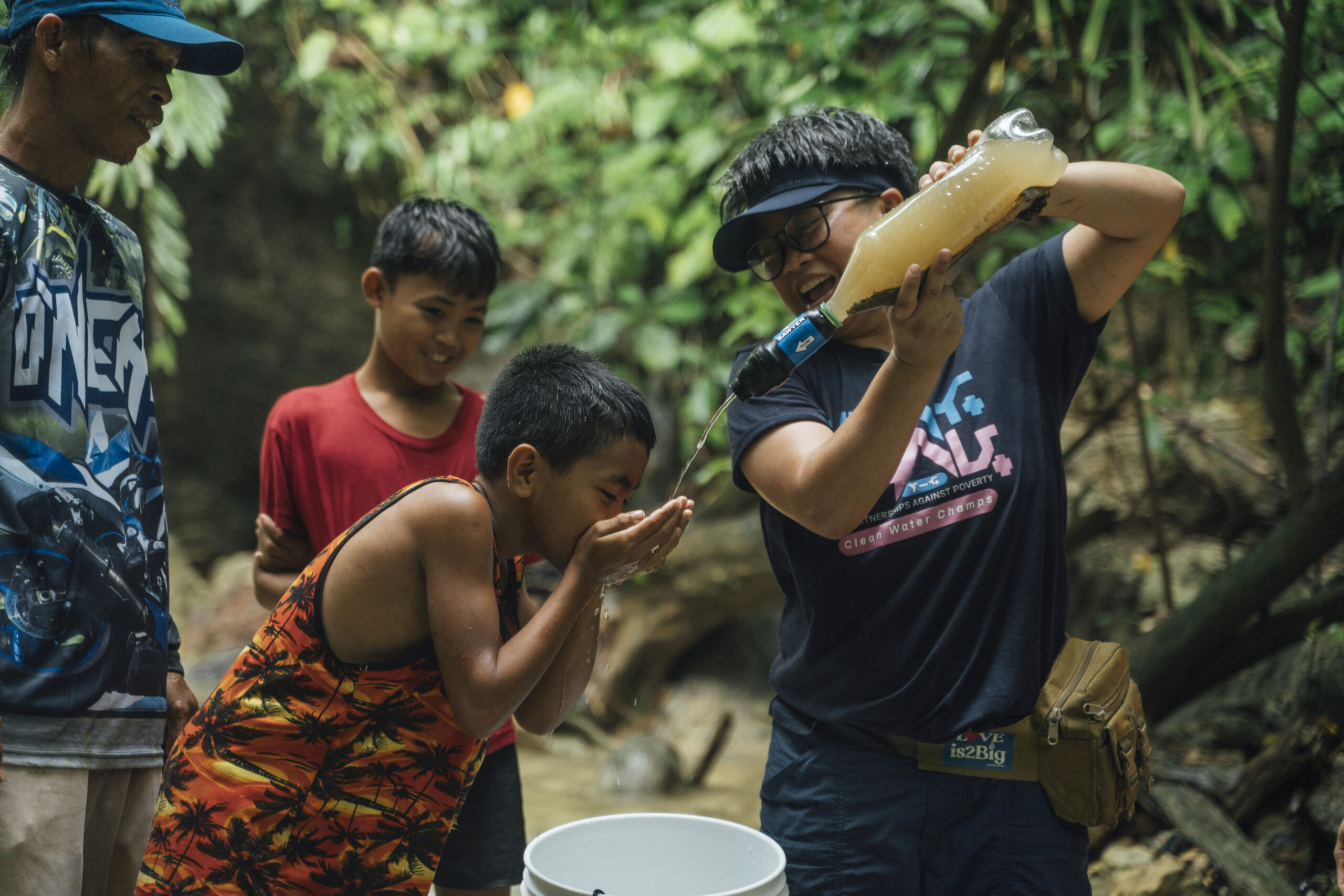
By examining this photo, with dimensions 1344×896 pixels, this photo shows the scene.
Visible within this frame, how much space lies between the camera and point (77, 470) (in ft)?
4.54

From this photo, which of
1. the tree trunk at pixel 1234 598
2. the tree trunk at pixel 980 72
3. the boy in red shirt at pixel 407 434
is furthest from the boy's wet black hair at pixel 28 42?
the tree trunk at pixel 1234 598

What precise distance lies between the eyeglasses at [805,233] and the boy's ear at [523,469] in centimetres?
51

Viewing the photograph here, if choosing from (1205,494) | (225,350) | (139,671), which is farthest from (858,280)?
(225,350)

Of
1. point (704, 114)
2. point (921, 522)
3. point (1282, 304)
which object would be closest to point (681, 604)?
point (704, 114)

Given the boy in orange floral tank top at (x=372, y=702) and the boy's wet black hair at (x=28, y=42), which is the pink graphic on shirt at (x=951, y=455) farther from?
the boy's wet black hair at (x=28, y=42)

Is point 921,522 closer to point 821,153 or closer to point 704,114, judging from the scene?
point 821,153

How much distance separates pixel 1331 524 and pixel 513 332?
419cm

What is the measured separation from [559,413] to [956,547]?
0.60m

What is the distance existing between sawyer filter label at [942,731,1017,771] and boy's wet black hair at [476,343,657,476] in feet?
1.99

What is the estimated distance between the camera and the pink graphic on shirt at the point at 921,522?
145cm

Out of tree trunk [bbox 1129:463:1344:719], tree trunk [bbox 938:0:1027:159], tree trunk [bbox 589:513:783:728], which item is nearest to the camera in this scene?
tree trunk [bbox 1129:463:1344:719]

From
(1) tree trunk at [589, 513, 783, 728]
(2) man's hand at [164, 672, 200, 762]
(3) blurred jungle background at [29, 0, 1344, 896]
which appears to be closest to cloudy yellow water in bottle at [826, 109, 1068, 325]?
(2) man's hand at [164, 672, 200, 762]

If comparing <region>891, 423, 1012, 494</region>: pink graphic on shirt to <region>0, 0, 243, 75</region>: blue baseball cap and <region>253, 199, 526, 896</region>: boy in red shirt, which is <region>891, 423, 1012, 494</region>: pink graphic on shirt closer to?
<region>253, 199, 526, 896</region>: boy in red shirt

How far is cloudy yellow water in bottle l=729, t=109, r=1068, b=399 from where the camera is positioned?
4.24 feet
